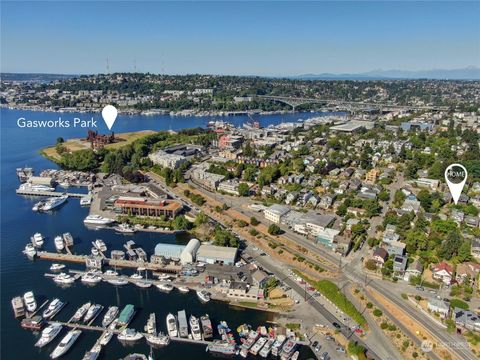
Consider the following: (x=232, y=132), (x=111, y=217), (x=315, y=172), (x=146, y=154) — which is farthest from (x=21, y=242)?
(x=232, y=132)

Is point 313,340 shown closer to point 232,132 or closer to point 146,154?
point 146,154

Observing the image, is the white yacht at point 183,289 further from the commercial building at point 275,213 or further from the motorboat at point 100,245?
the commercial building at point 275,213

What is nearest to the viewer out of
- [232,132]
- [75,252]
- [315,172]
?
[75,252]

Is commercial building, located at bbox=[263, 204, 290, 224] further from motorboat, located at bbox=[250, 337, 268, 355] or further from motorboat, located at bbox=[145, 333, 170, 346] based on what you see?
motorboat, located at bbox=[145, 333, 170, 346]

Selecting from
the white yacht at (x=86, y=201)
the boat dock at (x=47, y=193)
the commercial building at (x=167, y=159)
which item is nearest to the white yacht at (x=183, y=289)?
the white yacht at (x=86, y=201)

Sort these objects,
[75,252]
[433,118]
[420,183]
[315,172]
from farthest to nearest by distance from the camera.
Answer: [433,118] < [315,172] < [420,183] < [75,252]

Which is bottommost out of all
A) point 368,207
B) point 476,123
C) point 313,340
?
point 313,340

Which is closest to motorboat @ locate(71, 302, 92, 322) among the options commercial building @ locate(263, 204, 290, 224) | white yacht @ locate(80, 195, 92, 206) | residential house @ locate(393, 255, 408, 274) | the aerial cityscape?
the aerial cityscape
